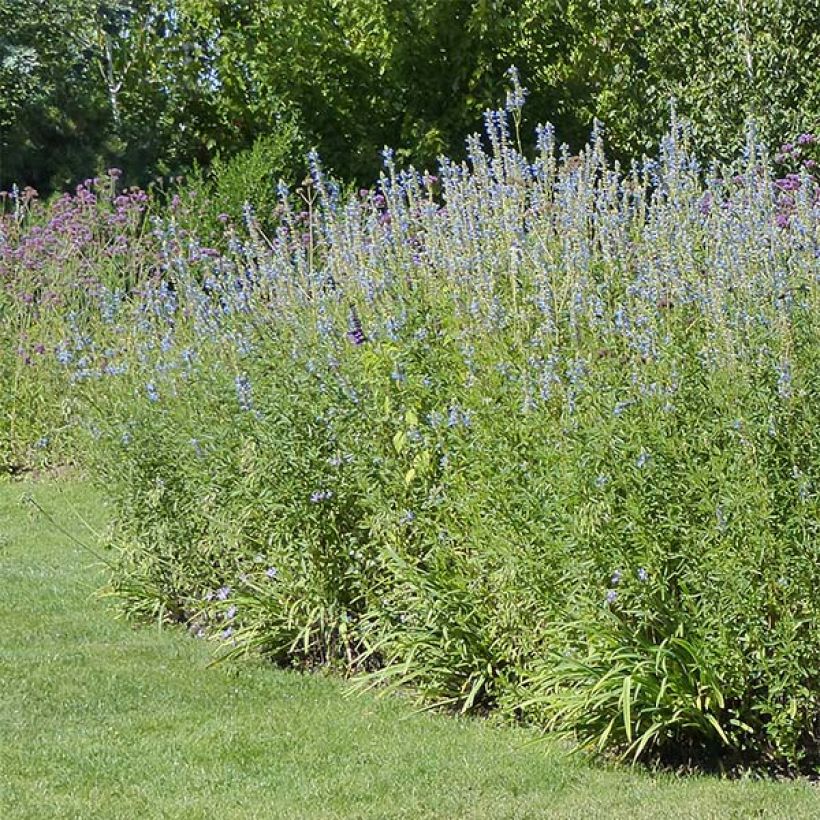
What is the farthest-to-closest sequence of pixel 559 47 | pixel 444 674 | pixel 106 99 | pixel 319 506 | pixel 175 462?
pixel 106 99 → pixel 559 47 → pixel 175 462 → pixel 319 506 → pixel 444 674

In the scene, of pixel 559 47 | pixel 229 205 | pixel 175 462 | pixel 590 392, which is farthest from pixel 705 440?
pixel 559 47

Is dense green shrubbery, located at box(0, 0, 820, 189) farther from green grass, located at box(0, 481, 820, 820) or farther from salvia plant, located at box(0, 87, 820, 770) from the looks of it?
green grass, located at box(0, 481, 820, 820)

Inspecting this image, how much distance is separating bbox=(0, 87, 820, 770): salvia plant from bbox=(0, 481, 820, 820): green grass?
0.21 metres

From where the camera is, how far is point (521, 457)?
5668 millimetres

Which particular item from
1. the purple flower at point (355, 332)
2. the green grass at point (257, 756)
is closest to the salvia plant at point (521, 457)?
the purple flower at point (355, 332)

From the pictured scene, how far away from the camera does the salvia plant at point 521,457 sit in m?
5.07

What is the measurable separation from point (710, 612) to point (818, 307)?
1092mm

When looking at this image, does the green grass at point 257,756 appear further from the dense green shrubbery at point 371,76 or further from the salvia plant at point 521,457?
the dense green shrubbery at point 371,76

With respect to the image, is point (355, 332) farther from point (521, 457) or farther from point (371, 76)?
point (371, 76)

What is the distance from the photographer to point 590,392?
5.41 m

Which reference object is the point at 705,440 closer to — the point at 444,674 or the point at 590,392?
the point at 590,392

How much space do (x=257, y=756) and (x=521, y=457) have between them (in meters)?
1.44

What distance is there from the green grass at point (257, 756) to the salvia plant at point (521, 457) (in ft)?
0.70

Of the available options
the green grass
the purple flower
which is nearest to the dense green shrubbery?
the purple flower
